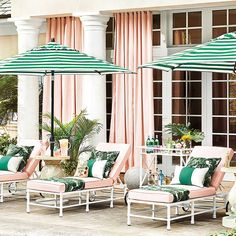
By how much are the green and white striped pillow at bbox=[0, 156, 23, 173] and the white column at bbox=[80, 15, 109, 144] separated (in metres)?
2.60

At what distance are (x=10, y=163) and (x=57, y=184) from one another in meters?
2.18

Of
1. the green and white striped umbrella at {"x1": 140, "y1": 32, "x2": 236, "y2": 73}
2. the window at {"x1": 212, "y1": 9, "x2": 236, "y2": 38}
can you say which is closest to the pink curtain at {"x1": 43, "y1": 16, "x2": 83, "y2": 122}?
the window at {"x1": 212, "y1": 9, "x2": 236, "y2": 38}

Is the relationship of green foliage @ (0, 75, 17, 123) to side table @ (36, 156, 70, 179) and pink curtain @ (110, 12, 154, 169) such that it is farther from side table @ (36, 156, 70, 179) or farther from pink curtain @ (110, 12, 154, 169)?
side table @ (36, 156, 70, 179)

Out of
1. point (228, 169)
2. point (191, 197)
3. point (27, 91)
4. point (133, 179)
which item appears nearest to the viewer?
point (228, 169)

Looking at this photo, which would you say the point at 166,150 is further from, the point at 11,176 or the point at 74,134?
the point at 11,176

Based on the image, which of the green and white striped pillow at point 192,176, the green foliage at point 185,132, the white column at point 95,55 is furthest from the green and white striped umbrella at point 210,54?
the white column at point 95,55

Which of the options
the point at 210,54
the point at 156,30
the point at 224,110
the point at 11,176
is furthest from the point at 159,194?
the point at 156,30

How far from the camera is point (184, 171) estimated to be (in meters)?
11.3

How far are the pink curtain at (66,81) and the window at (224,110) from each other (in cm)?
280

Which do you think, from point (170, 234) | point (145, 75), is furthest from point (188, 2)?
point (170, 234)

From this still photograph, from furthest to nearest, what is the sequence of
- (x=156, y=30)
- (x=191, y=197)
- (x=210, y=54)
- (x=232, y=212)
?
(x=156, y=30) → (x=191, y=197) → (x=232, y=212) → (x=210, y=54)

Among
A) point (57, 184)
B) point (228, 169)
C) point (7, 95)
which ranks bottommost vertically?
point (57, 184)

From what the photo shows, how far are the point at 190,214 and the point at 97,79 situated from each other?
540cm

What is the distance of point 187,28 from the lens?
1592cm
